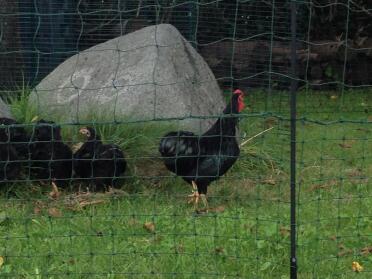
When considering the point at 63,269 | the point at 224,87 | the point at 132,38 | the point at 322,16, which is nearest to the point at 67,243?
the point at 63,269

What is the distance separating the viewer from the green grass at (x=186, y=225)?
427 centimetres

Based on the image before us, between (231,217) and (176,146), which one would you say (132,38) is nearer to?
(176,146)

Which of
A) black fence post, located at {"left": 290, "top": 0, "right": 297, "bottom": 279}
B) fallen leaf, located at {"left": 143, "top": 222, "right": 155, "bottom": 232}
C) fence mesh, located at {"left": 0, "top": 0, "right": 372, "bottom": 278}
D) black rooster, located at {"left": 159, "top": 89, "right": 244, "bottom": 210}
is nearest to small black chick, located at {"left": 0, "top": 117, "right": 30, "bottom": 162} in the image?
fence mesh, located at {"left": 0, "top": 0, "right": 372, "bottom": 278}

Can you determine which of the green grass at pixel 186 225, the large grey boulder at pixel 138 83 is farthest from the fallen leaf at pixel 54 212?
the large grey boulder at pixel 138 83

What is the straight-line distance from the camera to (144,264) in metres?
4.30

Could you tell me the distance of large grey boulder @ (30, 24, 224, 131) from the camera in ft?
21.3

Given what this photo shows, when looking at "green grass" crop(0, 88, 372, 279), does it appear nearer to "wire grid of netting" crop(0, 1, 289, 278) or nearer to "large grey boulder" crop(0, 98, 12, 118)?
"wire grid of netting" crop(0, 1, 289, 278)

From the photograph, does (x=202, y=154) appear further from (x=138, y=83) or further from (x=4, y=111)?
(x=4, y=111)

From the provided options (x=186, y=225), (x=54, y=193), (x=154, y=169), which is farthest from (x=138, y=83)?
(x=186, y=225)

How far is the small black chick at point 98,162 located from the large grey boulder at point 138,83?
633 millimetres

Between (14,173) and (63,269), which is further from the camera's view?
(14,173)

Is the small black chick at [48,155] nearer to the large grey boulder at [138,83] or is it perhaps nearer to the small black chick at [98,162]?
the small black chick at [98,162]

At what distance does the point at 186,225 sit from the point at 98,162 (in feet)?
3.21

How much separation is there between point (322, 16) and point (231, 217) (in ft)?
21.8
